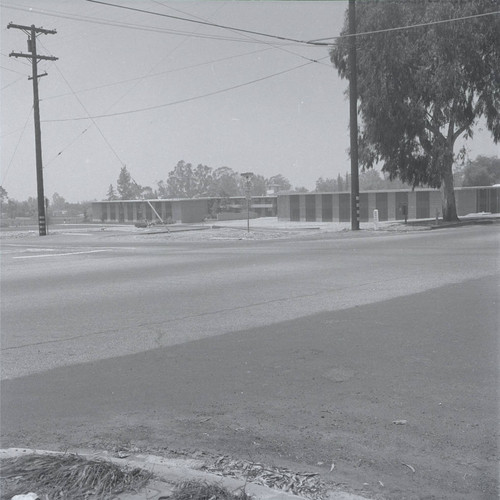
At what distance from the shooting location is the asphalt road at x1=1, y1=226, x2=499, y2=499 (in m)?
4.30

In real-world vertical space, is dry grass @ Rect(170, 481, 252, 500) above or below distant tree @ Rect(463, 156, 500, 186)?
below

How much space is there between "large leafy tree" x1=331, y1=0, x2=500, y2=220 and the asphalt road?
81.1 feet

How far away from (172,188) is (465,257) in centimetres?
17337

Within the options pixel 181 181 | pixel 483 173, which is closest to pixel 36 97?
pixel 483 173

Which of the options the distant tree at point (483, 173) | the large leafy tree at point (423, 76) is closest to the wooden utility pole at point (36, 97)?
the large leafy tree at point (423, 76)

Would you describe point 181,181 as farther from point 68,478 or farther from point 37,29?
point 68,478

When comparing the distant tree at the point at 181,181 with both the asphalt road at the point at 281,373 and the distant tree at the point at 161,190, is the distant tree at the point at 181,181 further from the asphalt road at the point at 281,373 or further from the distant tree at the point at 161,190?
the asphalt road at the point at 281,373

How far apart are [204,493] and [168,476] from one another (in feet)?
1.18

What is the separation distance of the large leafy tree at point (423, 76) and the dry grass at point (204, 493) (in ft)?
111

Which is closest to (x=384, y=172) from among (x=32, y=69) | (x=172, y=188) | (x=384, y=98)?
(x=384, y=98)

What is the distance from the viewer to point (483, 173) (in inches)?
3364

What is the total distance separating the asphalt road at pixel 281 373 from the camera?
4.30m

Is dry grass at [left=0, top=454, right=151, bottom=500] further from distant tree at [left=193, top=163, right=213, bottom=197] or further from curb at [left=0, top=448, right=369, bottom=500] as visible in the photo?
distant tree at [left=193, top=163, right=213, bottom=197]

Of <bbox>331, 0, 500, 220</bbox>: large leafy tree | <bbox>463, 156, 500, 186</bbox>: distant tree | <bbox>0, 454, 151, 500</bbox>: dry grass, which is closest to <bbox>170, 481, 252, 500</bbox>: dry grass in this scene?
<bbox>0, 454, 151, 500</bbox>: dry grass
